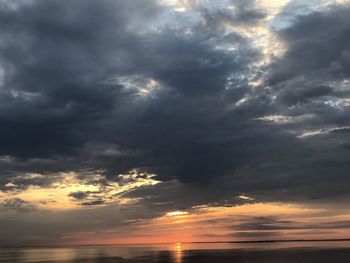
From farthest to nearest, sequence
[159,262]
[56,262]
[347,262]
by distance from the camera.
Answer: [56,262] → [159,262] → [347,262]

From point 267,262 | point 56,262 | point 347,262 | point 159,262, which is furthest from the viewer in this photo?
point 56,262

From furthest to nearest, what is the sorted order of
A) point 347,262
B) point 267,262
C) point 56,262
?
point 56,262
point 267,262
point 347,262

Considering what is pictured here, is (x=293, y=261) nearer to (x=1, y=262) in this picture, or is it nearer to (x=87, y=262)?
(x=87, y=262)

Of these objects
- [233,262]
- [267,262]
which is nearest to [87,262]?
[233,262]

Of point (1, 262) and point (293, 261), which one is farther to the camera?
point (1, 262)

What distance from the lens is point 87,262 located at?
91312 millimetres

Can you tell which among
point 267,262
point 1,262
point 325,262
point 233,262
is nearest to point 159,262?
point 233,262

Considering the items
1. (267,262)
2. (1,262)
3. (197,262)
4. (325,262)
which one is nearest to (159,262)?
(197,262)

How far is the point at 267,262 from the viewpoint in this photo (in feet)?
266

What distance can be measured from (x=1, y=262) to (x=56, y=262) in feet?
Answer: 52.9

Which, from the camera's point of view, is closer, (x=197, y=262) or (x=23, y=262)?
(x=197, y=262)

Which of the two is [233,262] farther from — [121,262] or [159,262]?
[121,262]

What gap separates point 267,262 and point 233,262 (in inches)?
267

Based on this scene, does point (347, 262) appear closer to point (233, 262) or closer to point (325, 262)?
point (325, 262)
